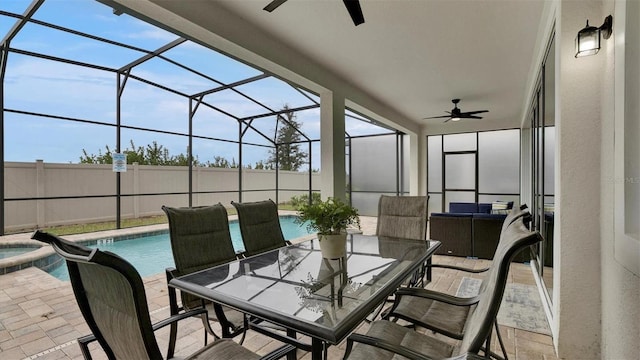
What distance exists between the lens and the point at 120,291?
0.91 meters

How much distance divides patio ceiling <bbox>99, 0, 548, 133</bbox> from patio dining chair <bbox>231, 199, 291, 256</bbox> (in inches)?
65.3

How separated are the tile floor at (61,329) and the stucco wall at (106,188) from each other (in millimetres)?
3403

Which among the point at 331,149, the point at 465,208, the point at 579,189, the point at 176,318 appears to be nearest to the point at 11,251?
the point at 331,149

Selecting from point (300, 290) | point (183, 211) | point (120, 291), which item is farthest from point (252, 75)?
point (120, 291)

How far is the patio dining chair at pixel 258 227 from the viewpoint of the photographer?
99.0 inches

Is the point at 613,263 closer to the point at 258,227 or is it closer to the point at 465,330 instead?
the point at 465,330

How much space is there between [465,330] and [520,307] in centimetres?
202

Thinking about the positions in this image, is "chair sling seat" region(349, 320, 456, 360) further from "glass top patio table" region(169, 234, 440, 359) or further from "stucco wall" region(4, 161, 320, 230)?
"stucco wall" region(4, 161, 320, 230)

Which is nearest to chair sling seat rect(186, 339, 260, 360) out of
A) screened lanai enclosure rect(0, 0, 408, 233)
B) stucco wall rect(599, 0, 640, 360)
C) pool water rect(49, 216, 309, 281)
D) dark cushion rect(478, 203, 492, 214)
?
stucco wall rect(599, 0, 640, 360)

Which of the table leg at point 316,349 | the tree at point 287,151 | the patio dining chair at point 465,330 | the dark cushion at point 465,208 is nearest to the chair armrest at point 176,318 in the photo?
the table leg at point 316,349

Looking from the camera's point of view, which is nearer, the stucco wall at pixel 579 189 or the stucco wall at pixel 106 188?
the stucco wall at pixel 579 189

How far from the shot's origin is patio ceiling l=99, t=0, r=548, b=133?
2.82 metres

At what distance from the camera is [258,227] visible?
8.70 ft

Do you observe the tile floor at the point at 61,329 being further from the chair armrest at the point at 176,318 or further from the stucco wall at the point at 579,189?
the chair armrest at the point at 176,318
